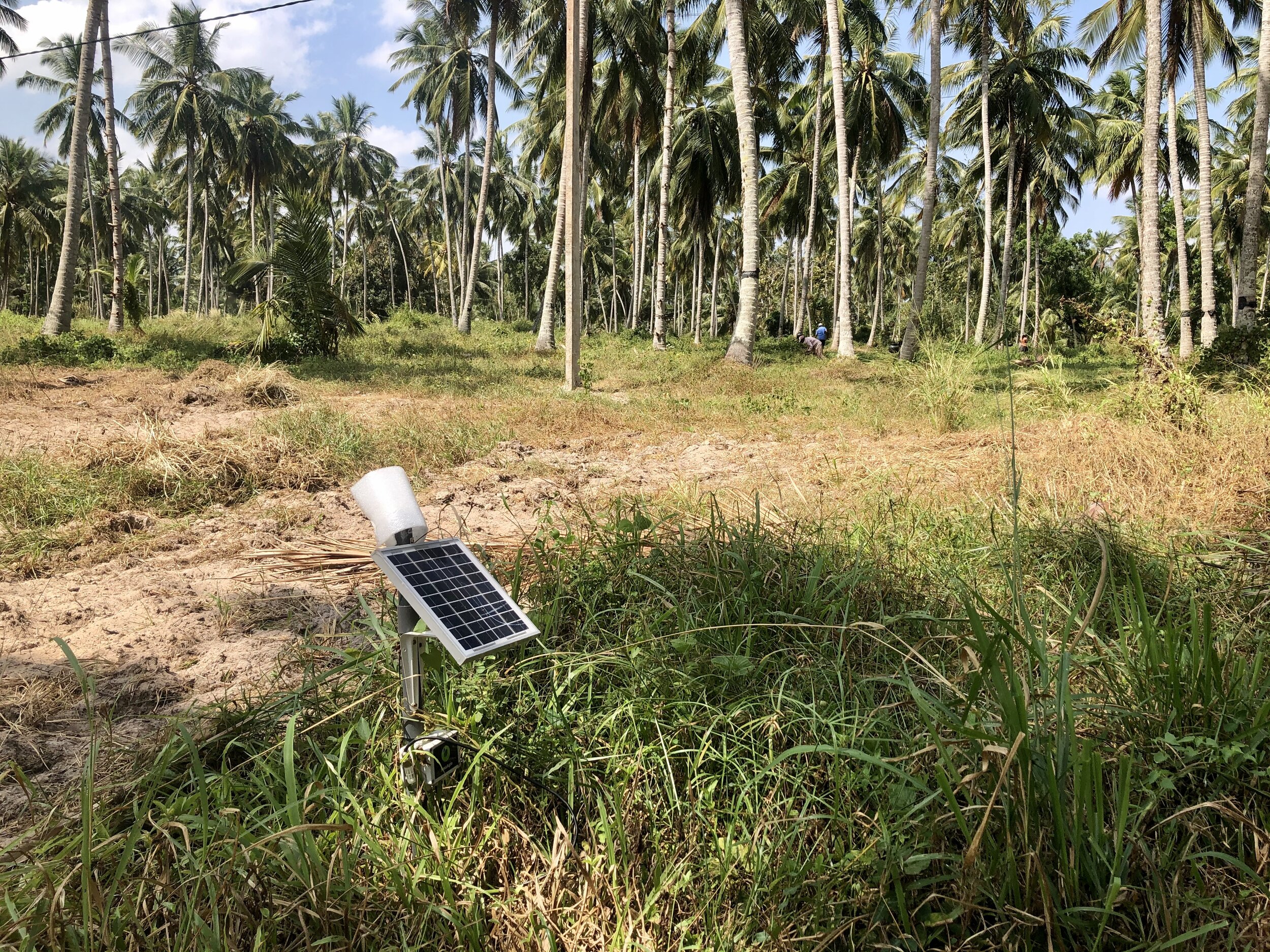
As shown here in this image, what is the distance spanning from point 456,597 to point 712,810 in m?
0.88

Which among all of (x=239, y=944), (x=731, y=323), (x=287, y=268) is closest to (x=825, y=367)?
(x=287, y=268)

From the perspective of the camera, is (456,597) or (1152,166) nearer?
(456,597)

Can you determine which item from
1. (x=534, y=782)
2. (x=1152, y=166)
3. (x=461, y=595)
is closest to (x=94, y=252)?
(x=1152, y=166)

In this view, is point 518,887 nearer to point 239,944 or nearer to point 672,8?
point 239,944

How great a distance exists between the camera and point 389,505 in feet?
6.35

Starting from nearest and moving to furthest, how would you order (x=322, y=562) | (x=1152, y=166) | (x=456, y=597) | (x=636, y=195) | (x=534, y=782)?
(x=456, y=597), (x=534, y=782), (x=322, y=562), (x=1152, y=166), (x=636, y=195)

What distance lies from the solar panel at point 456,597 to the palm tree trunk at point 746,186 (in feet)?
41.5

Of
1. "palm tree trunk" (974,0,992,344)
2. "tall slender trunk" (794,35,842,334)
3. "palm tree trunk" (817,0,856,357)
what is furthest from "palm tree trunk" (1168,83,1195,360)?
"tall slender trunk" (794,35,842,334)

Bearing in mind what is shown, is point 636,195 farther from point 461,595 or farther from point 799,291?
point 461,595

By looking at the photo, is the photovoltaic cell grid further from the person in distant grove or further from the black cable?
the person in distant grove

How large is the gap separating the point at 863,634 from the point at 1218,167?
3739 cm

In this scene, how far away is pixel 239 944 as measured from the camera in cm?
158

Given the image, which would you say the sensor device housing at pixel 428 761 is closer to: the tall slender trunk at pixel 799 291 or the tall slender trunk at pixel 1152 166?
the tall slender trunk at pixel 1152 166

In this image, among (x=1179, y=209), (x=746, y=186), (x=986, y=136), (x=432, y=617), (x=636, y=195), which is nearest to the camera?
(x=432, y=617)
